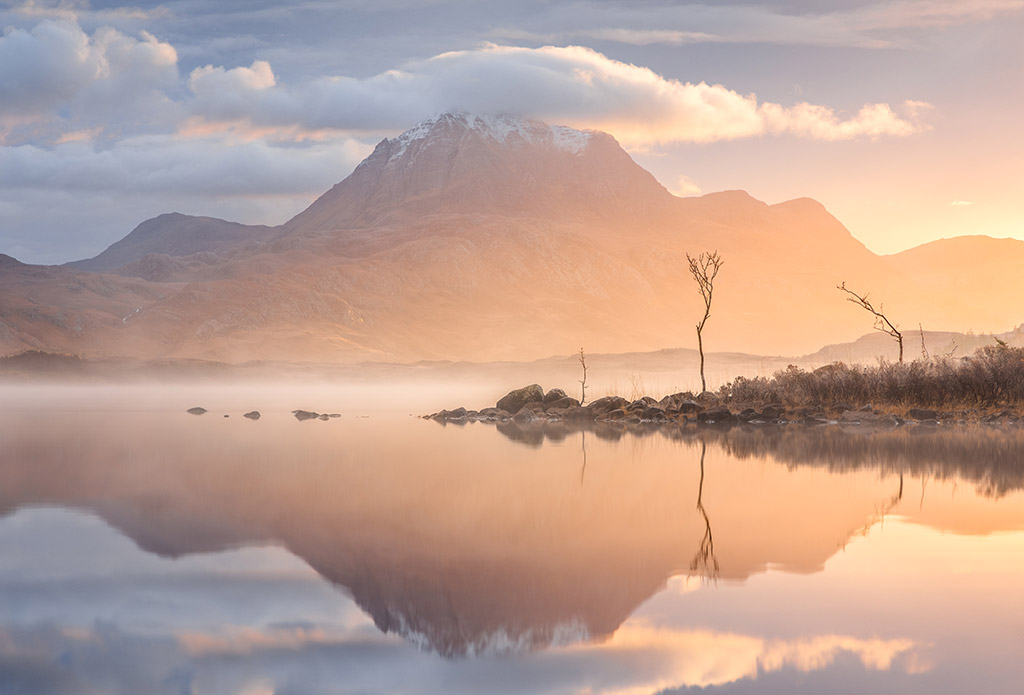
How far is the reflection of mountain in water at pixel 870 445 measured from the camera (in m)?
17.2

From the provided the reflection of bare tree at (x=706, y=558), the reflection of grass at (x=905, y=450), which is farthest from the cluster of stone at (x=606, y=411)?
the reflection of bare tree at (x=706, y=558)

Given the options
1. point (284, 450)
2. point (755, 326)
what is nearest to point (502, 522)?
point (284, 450)

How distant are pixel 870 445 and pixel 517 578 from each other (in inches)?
627

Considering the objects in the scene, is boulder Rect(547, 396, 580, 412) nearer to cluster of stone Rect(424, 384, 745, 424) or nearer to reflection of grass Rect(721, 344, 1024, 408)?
cluster of stone Rect(424, 384, 745, 424)

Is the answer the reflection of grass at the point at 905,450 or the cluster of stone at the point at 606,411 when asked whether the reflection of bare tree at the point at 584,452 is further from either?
the cluster of stone at the point at 606,411

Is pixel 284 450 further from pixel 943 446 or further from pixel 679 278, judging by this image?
pixel 679 278

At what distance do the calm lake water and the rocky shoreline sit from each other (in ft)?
39.8

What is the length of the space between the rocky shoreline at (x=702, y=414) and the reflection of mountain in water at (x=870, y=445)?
189 cm

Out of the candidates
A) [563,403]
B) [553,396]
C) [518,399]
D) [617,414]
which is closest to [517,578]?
[617,414]

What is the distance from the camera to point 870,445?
73.7ft

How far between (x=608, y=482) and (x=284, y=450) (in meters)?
10.2

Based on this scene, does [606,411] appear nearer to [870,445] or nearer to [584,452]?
[584,452]

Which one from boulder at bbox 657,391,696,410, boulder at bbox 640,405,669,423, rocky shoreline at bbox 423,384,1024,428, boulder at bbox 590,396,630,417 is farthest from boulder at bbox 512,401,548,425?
boulder at bbox 657,391,696,410

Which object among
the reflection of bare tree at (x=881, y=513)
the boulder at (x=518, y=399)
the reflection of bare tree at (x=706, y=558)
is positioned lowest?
the reflection of bare tree at (x=881, y=513)
